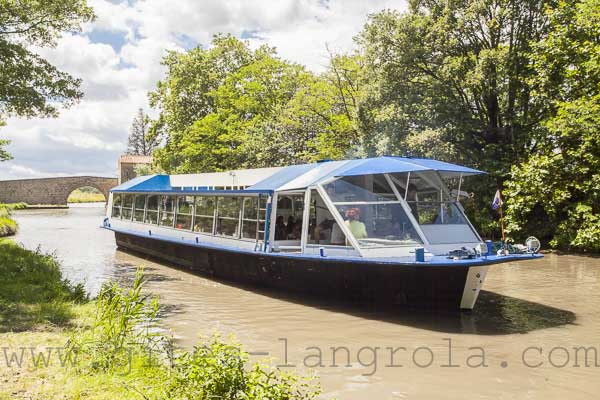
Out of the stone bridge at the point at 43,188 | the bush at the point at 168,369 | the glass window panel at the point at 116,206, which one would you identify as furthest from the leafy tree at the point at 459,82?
the stone bridge at the point at 43,188

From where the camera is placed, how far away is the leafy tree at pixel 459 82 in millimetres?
21000

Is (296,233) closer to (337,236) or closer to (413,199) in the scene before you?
(337,236)

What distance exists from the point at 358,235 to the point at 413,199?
58.3 inches

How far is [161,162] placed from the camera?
3984cm

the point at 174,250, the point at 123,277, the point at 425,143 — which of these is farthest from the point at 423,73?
the point at 123,277

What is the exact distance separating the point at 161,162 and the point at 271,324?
3223 cm

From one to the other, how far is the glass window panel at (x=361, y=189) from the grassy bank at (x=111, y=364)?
4681 mm

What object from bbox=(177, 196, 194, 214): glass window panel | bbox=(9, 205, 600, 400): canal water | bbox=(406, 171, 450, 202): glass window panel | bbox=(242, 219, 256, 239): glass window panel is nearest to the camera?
bbox=(9, 205, 600, 400): canal water

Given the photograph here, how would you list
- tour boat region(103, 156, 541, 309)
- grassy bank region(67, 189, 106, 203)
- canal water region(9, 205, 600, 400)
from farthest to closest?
1. grassy bank region(67, 189, 106, 203)
2. tour boat region(103, 156, 541, 309)
3. canal water region(9, 205, 600, 400)

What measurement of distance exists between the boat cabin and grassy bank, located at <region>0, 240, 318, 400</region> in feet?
13.9

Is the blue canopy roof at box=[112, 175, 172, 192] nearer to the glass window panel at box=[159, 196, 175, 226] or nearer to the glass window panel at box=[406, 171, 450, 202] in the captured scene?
the glass window panel at box=[159, 196, 175, 226]

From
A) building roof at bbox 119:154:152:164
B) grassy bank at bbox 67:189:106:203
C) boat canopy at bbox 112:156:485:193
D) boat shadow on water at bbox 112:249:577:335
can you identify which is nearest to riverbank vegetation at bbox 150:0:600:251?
boat canopy at bbox 112:156:485:193

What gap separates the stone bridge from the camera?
73.9 meters

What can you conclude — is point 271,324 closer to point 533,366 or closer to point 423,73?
point 533,366
